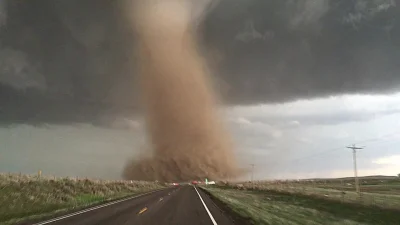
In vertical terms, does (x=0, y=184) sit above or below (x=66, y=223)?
above

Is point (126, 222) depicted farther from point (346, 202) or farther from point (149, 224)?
point (346, 202)

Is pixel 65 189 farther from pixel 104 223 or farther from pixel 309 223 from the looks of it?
pixel 309 223

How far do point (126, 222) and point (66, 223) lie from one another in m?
2.36

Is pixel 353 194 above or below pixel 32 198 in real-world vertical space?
below

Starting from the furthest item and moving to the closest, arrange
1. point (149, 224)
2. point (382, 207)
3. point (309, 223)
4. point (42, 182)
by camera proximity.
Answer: point (42, 182)
point (382, 207)
point (309, 223)
point (149, 224)

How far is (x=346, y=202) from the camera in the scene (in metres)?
34.2

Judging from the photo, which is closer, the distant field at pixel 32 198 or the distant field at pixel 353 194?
the distant field at pixel 32 198

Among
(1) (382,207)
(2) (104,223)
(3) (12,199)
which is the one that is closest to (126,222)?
(2) (104,223)

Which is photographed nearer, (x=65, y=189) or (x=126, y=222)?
(x=126, y=222)

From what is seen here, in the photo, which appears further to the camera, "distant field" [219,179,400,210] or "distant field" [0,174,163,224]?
"distant field" [219,179,400,210]

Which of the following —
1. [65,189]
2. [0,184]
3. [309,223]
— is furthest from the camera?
[65,189]

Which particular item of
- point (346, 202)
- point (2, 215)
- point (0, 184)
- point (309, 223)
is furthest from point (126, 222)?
point (346, 202)

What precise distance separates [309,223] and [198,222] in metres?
5.64

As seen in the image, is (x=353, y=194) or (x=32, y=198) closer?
(x=32, y=198)
